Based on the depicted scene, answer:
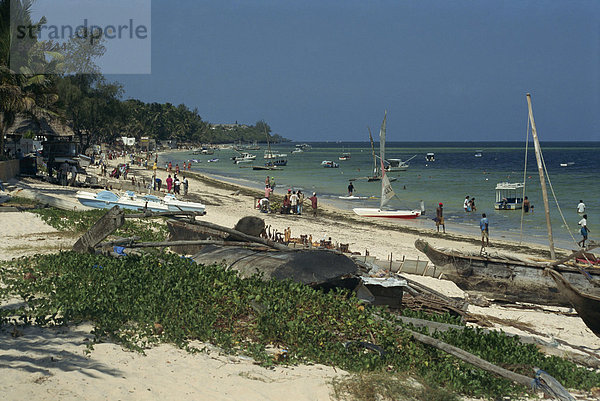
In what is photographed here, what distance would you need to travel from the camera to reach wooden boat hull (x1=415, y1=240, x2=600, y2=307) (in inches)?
568

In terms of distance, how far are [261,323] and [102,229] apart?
554 cm

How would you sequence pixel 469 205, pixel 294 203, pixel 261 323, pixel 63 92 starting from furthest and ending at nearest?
pixel 63 92
pixel 469 205
pixel 294 203
pixel 261 323

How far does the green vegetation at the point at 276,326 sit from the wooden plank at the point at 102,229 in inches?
52.4

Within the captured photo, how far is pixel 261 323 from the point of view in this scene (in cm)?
831

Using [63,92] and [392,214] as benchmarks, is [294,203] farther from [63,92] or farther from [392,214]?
[63,92]

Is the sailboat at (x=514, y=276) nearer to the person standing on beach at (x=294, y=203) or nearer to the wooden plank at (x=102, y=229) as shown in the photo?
the wooden plank at (x=102, y=229)

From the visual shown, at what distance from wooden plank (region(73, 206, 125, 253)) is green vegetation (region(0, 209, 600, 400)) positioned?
4.37ft

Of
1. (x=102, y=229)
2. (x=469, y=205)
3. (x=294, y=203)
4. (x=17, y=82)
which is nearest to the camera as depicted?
(x=102, y=229)

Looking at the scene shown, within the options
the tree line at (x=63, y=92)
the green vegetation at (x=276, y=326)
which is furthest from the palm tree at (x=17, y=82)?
the green vegetation at (x=276, y=326)

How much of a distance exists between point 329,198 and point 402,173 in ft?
128

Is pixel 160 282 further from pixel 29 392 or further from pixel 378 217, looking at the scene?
pixel 378 217

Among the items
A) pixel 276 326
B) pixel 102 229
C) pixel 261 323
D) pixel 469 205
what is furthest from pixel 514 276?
pixel 469 205

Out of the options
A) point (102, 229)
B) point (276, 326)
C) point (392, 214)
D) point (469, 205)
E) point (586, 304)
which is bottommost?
point (392, 214)

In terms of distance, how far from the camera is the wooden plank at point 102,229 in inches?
446
